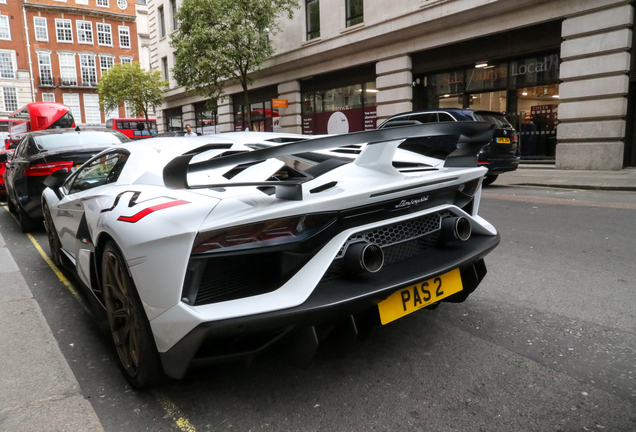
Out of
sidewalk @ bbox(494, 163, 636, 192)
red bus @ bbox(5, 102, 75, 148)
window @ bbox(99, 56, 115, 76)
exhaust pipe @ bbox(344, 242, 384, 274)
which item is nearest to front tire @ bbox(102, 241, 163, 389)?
exhaust pipe @ bbox(344, 242, 384, 274)

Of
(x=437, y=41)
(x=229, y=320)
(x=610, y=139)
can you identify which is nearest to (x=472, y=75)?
(x=437, y=41)

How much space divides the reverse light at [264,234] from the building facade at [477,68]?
44.2ft

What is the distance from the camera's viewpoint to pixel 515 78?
48.9 ft

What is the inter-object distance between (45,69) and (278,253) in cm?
6471

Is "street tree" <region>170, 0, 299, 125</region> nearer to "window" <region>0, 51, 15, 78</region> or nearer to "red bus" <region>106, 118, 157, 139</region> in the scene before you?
"red bus" <region>106, 118, 157, 139</region>

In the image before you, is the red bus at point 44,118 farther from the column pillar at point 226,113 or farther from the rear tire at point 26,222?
the rear tire at point 26,222

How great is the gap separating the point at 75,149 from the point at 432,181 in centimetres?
593

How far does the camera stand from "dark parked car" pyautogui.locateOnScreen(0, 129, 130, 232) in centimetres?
656

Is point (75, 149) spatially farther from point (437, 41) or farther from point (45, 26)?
point (45, 26)

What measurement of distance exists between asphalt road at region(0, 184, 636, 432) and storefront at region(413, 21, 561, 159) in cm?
1215

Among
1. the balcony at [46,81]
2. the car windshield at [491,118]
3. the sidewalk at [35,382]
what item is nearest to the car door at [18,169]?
the sidewalk at [35,382]

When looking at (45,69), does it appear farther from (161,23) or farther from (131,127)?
(161,23)

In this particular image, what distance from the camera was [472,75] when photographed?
52.6 feet

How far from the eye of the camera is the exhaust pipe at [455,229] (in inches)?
103
